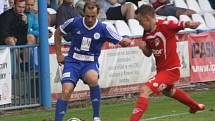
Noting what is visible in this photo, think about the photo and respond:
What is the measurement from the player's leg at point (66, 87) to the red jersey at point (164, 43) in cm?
131

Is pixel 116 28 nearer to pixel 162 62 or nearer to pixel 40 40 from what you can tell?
pixel 40 40

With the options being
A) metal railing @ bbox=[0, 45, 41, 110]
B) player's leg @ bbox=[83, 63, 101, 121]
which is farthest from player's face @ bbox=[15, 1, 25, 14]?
player's leg @ bbox=[83, 63, 101, 121]

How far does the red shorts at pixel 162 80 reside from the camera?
12.7m

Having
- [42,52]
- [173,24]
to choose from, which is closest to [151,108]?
[42,52]

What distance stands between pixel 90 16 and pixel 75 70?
0.93 metres

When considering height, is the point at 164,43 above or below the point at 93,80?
above

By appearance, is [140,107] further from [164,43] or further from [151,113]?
[151,113]

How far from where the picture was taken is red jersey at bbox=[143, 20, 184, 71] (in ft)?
42.4

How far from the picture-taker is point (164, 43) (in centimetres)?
1299

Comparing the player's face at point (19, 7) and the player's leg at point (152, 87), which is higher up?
the player's face at point (19, 7)

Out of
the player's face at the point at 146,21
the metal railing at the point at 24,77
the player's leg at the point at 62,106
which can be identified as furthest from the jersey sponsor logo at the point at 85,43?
the metal railing at the point at 24,77

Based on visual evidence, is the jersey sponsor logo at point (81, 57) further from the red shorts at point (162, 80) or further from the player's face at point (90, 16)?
the red shorts at point (162, 80)

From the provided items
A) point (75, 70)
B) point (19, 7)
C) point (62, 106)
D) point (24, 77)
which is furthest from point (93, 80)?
point (19, 7)

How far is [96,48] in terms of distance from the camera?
13.5m
